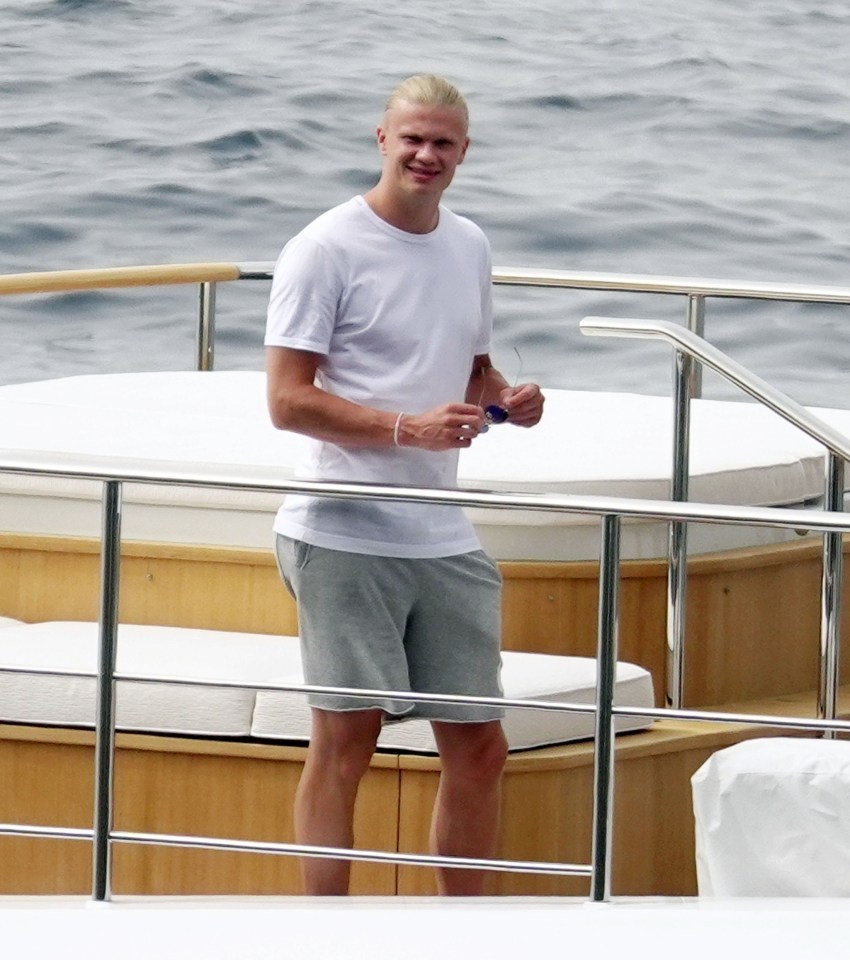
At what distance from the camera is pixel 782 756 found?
8.60ft

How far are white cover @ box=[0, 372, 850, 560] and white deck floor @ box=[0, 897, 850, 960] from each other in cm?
102

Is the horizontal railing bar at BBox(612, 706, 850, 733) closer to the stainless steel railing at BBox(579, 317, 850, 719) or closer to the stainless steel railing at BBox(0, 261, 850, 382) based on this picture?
the stainless steel railing at BBox(579, 317, 850, 719)

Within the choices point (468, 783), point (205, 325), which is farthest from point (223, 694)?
point (205, 325)

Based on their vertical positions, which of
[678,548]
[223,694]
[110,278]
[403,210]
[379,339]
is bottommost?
[223,694]

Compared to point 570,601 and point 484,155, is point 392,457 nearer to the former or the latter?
point 570,601

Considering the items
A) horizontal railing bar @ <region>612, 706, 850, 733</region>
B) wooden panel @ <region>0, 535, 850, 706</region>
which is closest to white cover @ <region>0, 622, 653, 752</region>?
wooden panel @ <region>0, 535, 850, 706</region>

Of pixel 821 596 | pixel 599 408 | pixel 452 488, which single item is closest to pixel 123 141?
pixel 599 408

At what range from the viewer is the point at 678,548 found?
3.46 m

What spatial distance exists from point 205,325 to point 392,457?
2.23m

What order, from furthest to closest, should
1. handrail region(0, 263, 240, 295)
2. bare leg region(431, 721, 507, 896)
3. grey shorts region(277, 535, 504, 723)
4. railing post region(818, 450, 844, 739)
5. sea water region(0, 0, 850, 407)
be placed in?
sea water region(0, 0, 850, 407) < handrail region(0, 263, 240, 295) < railing post region(818, 450, 844, 739) < bare leg region(431, 721, 507, 896) < grey shorts region(277, 535, 504, 723)

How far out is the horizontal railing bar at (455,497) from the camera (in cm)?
237

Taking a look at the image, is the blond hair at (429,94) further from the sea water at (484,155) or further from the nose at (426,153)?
the sea water at (484,155)

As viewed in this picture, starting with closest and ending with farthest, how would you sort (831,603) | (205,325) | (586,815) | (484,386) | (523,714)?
(484,386)
(523,714)
(586,815)
(831,603)
(205,325)

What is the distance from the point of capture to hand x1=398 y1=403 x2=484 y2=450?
2.44 m
